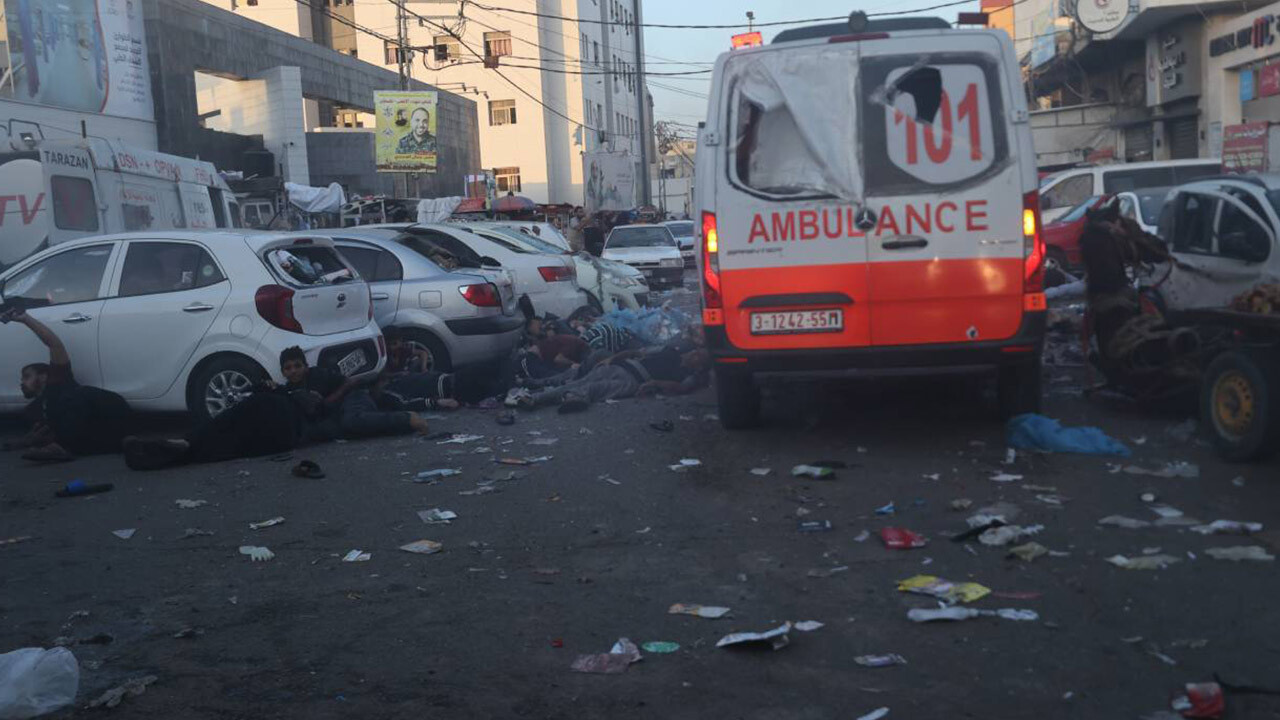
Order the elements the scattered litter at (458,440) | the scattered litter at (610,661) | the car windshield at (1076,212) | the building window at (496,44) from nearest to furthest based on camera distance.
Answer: the scattered litter at (610,661)
the scattered litter at (458,440)
the car windshield at (1076,212)
the building window at (496,44)

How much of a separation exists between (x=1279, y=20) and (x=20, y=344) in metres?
24.6

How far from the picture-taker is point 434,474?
7473mm

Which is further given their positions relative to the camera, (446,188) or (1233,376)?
(446,188)

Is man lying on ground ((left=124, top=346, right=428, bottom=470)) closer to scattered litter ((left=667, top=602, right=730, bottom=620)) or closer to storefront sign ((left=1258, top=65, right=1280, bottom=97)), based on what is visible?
scattered litter ((left=667, top=602, right=730, bottom=620))

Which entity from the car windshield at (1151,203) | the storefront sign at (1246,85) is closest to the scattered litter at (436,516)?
the car windshield at (1151,203)

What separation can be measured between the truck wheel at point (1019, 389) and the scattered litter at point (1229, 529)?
2219mm

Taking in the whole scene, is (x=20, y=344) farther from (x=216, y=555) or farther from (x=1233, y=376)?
(x=1233, y=376)

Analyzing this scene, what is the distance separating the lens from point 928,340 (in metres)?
7.09

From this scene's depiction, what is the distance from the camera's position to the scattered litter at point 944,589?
4551mm

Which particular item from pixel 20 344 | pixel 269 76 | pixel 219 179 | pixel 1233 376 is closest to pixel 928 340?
pixel 1233 376

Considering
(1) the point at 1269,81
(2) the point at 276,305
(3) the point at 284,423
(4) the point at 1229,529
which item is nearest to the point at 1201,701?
(4) the point at 1229,529

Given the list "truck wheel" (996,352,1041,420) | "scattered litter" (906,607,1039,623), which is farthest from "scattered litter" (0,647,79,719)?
"truck wheel" (996,352,1041,420)

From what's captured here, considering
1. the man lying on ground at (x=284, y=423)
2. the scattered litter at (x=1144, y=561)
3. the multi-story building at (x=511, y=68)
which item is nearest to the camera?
the scattered litter at (x=1144, y=561)

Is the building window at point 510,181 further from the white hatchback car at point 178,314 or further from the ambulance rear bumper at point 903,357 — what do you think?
the ambulance rear bumper at point 903,357
